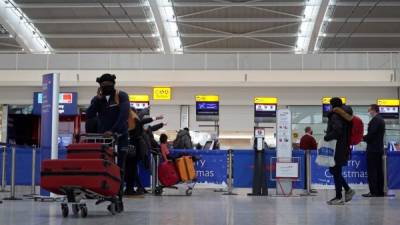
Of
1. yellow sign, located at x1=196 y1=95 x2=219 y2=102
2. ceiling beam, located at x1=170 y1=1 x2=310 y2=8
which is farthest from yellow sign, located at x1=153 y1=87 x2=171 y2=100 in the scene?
ceiling beam, located at x1=170 y1=1 x2=310 y2=8

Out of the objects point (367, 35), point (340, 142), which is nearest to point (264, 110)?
point (367, 35)

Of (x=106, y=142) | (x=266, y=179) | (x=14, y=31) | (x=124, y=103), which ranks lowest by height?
(x=266, y=179)

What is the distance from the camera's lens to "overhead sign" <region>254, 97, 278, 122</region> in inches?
1071

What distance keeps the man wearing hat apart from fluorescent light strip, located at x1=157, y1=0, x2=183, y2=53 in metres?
23.8

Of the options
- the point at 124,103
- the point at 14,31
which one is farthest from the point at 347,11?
the point at 124,103

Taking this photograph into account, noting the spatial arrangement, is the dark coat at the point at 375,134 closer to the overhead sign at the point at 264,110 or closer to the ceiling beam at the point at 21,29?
the overhead sign at the point at 264,110

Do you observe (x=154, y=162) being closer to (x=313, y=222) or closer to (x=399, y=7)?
(x=313, y=222)

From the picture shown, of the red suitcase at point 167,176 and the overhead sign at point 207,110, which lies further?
the overhead sign at point 207,110

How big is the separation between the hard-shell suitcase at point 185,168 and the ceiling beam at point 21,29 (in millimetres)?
21563

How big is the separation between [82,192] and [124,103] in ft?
3.90

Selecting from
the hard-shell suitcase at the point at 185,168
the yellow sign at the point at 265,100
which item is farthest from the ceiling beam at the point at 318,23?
the hard-shell suitcase at the point at 185,168

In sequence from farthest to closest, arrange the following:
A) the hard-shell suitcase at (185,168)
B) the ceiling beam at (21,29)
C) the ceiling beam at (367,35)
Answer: the ceiling beam at (367,35) → the ceiling beam at (21,29) → the hard-shell suitcase at (185,168)

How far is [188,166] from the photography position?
1291cm

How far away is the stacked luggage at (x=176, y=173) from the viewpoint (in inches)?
494
